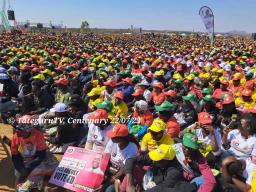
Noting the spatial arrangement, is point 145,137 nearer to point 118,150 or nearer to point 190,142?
point 118,150

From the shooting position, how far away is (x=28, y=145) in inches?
241

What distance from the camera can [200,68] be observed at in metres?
17.0

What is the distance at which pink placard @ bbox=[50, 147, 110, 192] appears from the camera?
6.06 metres

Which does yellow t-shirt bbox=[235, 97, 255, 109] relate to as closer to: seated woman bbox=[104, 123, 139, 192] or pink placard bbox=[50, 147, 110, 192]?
seated woman bbox=[104, 123, 139, 192]

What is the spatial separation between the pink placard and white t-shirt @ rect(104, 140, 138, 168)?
11 cm

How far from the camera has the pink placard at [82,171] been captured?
19.9 feet

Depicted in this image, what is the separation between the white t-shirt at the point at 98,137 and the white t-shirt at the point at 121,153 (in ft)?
2.26

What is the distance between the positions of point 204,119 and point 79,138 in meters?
3.05

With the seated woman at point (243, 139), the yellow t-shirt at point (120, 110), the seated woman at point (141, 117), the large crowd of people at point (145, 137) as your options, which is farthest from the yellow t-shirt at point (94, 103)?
the seated woman at point (243, 139)

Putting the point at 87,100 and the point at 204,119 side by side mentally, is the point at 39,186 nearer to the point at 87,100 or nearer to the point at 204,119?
the point at 204,119

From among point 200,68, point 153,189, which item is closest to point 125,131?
point 153,189

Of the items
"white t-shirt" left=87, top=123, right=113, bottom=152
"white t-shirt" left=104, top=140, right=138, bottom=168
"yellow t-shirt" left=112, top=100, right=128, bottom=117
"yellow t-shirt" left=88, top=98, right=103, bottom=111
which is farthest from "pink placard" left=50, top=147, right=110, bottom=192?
"yellow t-shirt" left=88, top=98, right=103, bottom=111

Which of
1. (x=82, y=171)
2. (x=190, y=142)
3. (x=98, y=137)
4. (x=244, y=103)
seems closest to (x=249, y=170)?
(x=190, y=142)

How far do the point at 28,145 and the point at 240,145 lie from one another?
335cm
